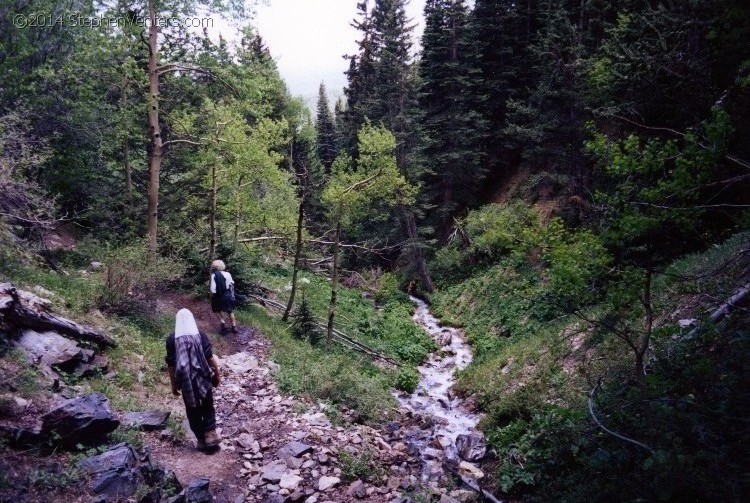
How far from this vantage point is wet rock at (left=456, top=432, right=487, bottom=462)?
832 centimetres

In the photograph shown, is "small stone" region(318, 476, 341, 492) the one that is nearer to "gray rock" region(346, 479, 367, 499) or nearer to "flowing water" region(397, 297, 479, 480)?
"gray rock" region(346, 479, 367, 499)

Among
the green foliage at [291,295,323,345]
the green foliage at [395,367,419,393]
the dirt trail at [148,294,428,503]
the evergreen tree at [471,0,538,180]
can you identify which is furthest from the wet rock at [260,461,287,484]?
the evergreen tree at [471,0,538,180]

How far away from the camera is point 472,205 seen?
27.7 meters

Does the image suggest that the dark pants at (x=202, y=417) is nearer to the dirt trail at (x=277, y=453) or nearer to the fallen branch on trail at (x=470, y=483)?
the dirt trail at (x=277, y=453)

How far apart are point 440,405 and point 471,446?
314 centimetres

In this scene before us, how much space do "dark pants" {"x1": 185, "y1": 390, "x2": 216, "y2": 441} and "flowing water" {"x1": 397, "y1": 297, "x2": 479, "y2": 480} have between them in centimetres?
380

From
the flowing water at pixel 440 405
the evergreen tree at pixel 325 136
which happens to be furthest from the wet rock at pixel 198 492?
the evergreen tree at pixel 325 136

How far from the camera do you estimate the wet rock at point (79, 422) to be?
4707 mm

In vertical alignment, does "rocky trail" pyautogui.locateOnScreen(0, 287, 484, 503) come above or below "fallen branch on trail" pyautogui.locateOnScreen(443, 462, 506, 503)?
above

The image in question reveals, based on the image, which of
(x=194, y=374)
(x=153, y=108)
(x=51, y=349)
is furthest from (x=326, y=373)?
(x=153, y=108)

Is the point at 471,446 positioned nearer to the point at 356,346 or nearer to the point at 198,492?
the point at 198,492

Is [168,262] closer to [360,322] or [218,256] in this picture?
[218,256]

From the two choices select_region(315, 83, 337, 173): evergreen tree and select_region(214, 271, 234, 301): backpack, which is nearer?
select_region(214, 271, 234, 301): backpack

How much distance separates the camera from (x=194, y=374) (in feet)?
19.1
